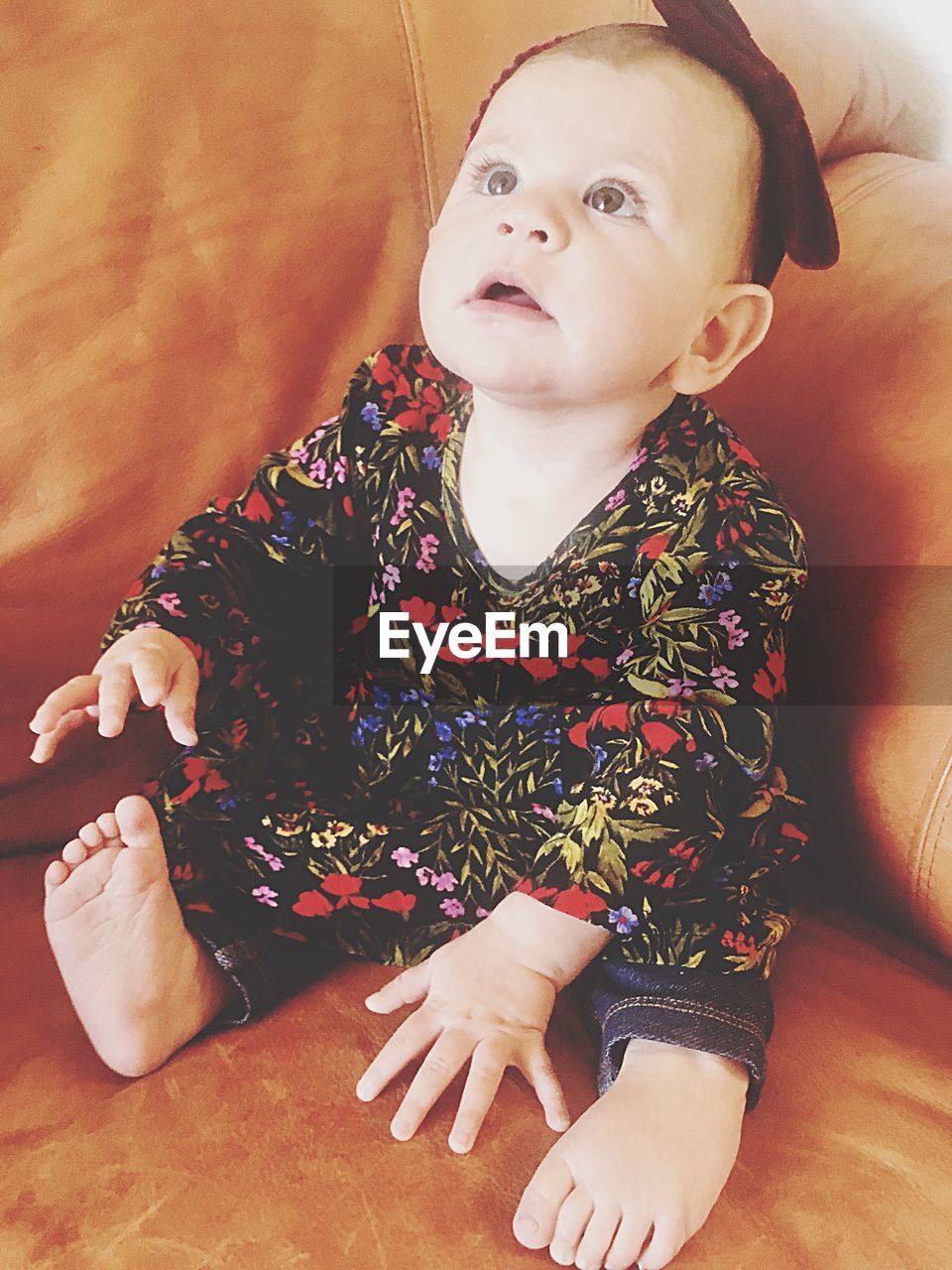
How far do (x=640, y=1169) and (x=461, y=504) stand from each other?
0.34 m

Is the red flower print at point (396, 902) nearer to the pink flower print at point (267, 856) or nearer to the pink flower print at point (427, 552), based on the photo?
the pink flower print at point (267, 856)

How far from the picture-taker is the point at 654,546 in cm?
55

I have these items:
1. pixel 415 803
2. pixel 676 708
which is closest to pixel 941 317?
pixel 676 708

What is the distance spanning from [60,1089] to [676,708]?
322 millimetres

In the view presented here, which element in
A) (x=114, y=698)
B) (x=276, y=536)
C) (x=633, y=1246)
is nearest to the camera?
(x=633, y=1246)

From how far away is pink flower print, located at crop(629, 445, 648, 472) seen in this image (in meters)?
0.57

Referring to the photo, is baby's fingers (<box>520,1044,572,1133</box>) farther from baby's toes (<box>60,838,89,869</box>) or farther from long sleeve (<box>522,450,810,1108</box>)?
baby's toes (<box>60,838,89,869</box>)

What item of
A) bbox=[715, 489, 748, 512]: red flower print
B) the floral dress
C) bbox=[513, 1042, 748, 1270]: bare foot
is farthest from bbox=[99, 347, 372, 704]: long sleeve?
bbox=[513, 1042, 748, 1270]: bare foot

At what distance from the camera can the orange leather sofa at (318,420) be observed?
464mm

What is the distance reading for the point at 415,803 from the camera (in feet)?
1.98

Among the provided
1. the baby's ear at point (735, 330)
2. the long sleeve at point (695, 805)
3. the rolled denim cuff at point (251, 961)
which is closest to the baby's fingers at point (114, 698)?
the rolled denim cuff at point (251, 961)

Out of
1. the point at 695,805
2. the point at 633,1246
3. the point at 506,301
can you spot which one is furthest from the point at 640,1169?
the point at 506,301

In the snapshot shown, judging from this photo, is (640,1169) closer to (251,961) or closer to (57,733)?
(251,961)

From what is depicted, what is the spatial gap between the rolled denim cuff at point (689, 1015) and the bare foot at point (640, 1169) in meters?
0.01
